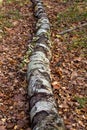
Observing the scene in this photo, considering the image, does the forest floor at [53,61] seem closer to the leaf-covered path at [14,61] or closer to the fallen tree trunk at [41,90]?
the leaf-covered path at [14,61]

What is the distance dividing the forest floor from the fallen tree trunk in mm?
288

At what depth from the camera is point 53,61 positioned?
7465 millimetres

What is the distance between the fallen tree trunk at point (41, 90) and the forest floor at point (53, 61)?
0.95 feet

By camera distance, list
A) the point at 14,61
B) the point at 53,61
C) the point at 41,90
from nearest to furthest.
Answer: the point at 41,90 → the point at 14,61 → the point at 53,61

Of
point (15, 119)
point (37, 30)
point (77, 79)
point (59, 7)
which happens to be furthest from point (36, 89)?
point (59, 7)

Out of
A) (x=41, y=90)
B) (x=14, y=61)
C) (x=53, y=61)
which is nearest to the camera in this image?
(x=41, y=90)

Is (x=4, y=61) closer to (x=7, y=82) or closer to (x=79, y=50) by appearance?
(x=7, y=82)

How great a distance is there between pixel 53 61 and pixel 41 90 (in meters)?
2.03

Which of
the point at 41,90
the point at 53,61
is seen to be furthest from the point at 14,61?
the point at 41,90

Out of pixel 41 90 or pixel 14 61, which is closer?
pixel 41 90

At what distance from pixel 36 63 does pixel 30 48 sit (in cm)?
122

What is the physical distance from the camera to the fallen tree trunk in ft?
15.5

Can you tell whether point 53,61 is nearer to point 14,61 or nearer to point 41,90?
point 14,61

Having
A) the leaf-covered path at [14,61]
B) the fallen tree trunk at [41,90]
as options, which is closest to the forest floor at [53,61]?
the leaf-covered path at [14,61]
